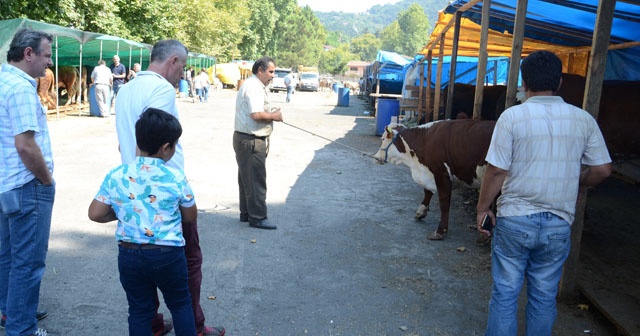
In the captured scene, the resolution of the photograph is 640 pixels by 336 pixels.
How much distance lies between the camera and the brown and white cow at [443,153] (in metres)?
5.57

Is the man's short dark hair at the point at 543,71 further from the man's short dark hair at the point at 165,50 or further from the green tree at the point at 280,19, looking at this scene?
the green tree at the point at 280,19

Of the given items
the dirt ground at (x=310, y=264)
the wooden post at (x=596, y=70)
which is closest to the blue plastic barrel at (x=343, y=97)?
the dirt ground at (x=310, y=264)

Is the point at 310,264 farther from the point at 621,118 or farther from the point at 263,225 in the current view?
the point at 621,118

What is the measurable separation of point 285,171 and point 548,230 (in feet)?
22.7

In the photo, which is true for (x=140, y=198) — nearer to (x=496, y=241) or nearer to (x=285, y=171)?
(x=496, y=241)

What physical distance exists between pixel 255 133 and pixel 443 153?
2307 mm

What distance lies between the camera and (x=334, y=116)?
70.5 ft

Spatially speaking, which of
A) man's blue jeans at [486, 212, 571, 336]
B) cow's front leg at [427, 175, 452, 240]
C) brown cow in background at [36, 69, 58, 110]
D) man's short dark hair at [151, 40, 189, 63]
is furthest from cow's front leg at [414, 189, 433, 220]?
brown cow in background at [36, 69, 58, 110]

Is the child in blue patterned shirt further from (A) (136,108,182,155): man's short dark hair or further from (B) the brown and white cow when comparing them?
(B) the brown and white cow

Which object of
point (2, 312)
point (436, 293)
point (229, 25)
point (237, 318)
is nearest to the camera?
point (2, 312)

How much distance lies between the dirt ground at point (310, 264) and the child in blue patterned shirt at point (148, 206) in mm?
1185

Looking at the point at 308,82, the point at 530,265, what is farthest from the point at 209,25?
the point at 530,265

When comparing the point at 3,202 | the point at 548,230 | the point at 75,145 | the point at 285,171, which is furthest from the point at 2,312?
the point at 75,145

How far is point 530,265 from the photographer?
296 centimetres
